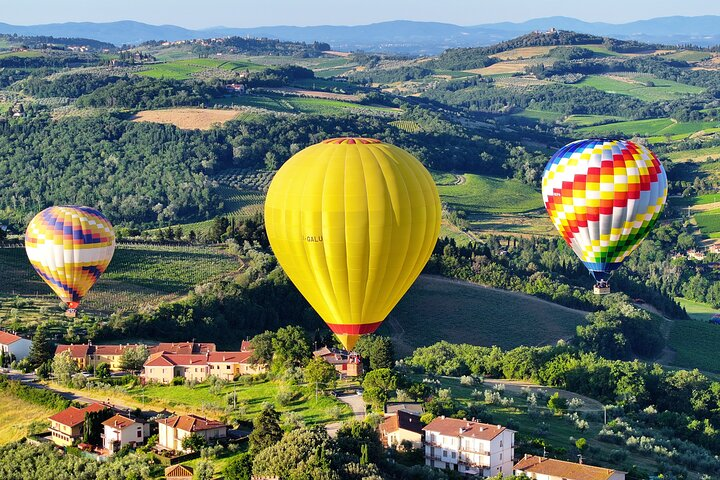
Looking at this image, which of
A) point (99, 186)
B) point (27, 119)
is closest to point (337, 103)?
point (27, 119)

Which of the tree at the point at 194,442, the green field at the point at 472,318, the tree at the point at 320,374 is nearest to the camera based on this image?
the tree at the point at 194,442

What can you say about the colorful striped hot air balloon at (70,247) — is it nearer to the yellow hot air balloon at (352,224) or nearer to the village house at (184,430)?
the village house at (184,430)

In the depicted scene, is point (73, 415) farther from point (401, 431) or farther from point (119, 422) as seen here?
point (401, 431)

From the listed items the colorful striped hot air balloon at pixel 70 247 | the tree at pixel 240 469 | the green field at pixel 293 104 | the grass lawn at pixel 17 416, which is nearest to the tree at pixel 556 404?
the tree at pixel 240 469

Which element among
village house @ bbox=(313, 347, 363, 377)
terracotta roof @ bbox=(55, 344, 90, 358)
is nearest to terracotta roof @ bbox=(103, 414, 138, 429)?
village house @ bbox=(313, 347, 363, 377)

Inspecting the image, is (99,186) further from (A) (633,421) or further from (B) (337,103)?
(A) (633,421)
